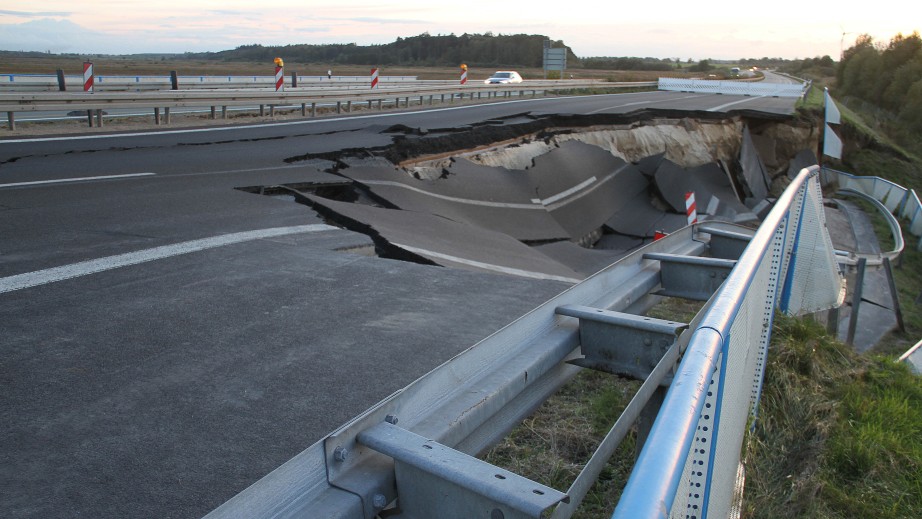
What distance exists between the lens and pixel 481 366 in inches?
105

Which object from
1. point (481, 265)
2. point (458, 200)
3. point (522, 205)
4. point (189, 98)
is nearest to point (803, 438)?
point (481, 265)

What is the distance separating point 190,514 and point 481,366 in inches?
46.8

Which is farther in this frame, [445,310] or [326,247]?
[326,247]

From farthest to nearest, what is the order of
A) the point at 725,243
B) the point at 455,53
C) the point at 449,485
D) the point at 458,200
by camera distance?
1. the point at 455,53
2. the point at 458,200
3. the point at 725,243
4. the point at 449,485

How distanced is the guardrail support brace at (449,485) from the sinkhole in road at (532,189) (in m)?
4.75

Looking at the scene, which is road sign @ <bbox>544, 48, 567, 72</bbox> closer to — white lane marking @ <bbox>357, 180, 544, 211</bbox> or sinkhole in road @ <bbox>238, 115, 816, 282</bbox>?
sinkhole in road @ <bbox>238, 115, 816, 282</bbox>

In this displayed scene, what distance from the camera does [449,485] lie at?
196 cm

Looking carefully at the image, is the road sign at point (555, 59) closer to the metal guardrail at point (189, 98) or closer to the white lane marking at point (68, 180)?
the metal guardrail at point (189, 98)

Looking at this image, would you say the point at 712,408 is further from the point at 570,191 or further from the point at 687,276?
the point at 570,191

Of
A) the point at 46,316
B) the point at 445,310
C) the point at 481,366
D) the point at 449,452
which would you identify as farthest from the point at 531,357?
the point at 46,316

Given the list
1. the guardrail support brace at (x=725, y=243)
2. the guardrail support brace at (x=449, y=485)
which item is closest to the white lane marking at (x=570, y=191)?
the guardrail support brace at (x=725, y=243)

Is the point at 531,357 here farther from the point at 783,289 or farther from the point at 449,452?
the point at 783,289

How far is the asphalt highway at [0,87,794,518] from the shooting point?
299 centimetres

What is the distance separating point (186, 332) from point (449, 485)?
9.96 ft
